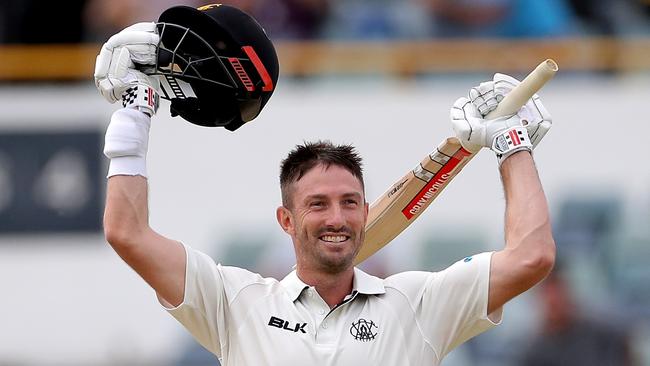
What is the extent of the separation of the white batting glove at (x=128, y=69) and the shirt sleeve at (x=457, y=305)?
95 centimetres

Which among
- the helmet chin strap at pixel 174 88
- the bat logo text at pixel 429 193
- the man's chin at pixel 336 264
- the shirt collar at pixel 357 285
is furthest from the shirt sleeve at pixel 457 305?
the helmet chin strap at pixel 174 88

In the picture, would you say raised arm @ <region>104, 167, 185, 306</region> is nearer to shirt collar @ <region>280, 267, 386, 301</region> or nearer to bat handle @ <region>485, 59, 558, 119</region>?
shirt collar @ <region>280, 267, 386, 301</region>

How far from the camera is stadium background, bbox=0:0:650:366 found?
9.38 metres

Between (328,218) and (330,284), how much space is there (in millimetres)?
211

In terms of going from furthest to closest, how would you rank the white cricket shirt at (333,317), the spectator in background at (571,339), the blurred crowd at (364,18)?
the blurred crowd at (364,18), the spectator in background at (571,339), the white cricket shirt at (333,317)

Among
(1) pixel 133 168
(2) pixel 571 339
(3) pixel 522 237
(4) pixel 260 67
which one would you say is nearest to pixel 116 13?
(2) pixel 571 339

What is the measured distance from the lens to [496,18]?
965 centimetres

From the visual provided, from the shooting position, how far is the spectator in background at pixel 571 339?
8539 mm

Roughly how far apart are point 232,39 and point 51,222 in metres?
5.18

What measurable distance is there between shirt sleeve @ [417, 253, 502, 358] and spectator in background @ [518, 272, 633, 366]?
3.91m

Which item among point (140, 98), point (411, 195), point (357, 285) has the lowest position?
point (357, 285)

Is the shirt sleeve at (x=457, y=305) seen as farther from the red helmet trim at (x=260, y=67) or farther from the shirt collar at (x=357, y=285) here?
the red helmet trim at (x=260, y=67)

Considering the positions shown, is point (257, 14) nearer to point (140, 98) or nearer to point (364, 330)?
point (140, 98)

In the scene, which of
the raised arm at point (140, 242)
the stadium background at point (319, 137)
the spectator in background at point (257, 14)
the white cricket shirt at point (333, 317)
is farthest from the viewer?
the spectator in background at point (257, 14)
